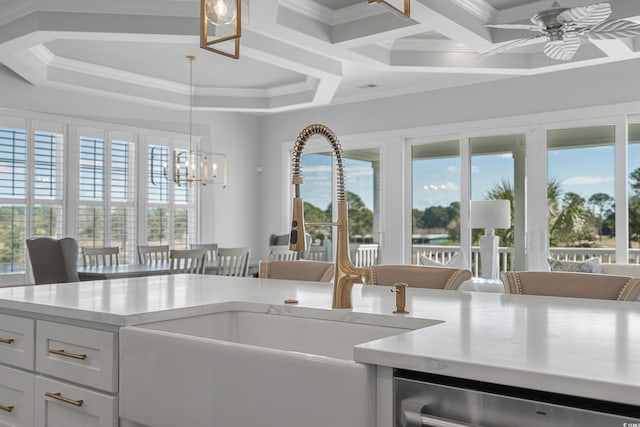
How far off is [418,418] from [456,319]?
456 millimetres

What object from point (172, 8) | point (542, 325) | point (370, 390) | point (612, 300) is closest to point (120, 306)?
point (370, 390)

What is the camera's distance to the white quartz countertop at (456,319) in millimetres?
903

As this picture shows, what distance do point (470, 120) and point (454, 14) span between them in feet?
7.92

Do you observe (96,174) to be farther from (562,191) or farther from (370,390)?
(370,390)

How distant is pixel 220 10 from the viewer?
1.88m

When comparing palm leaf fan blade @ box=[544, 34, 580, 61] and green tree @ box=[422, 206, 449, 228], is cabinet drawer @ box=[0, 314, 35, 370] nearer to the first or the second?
palm leaf fan blade @ box=[544, 34, 580, 61]

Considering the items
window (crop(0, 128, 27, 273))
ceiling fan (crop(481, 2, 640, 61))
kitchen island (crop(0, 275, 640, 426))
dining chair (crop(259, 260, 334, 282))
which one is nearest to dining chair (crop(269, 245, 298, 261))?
window (crop(0, 128, 27, 273))

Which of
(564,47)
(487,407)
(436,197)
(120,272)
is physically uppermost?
(564,47)

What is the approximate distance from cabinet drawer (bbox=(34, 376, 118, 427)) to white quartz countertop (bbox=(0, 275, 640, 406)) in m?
0.19

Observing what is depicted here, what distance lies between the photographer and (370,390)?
104 cm

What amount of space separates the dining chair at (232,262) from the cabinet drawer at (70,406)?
3634mm

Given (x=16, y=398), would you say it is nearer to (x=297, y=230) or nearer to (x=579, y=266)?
(x=297, y=230)

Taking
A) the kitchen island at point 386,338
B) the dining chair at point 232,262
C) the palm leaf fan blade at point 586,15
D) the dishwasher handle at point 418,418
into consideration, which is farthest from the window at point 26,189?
the dishwasher handle at point 418,418

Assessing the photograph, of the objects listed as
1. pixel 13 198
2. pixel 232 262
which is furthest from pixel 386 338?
pixel 13 198
